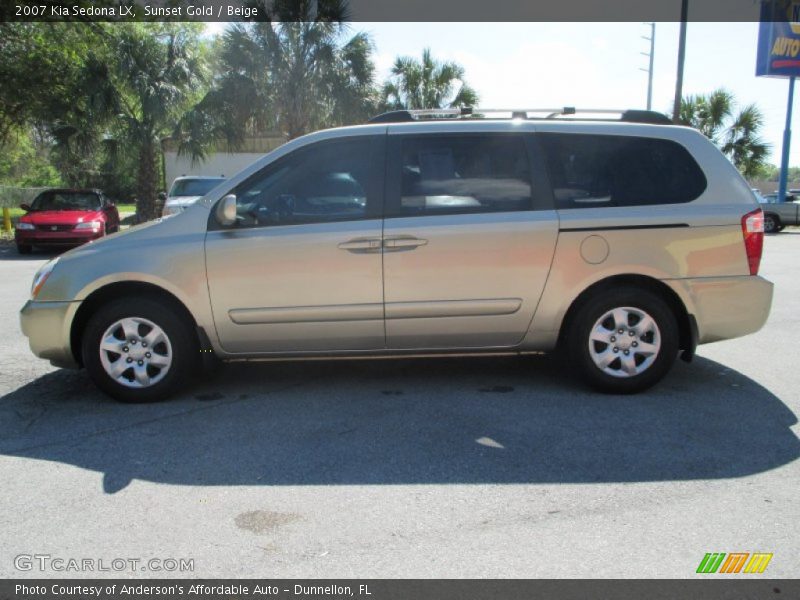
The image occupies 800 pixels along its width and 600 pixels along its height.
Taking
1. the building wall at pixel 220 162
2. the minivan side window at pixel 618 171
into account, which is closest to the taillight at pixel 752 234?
the minivan side window at pixel 618 171

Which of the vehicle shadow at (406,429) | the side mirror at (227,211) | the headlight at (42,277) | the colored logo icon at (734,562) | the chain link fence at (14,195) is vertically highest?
the side mirror at (227,211)

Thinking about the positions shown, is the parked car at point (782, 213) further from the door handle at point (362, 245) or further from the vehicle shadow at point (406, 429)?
the door handle at point (362, 245)

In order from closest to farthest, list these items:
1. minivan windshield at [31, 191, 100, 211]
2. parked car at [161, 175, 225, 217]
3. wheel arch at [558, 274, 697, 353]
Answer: wheel arch at [558, 274, 697, 353] → minivan windshield at [31, 191, 100, 211] → parked car at [161, 175, 225, 217]

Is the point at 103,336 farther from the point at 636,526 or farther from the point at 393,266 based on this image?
the point at 636,526

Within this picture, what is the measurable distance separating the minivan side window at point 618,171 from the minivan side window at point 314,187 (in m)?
1.31

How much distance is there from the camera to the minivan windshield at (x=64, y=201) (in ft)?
55.9

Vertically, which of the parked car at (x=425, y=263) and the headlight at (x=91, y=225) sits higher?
the parked car at (x=425, y=263)

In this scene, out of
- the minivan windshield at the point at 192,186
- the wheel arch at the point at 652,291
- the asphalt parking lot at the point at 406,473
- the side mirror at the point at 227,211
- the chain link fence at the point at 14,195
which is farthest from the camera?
the chain link fence at the point at 14,195

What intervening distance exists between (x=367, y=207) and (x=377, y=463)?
1861 millimetres

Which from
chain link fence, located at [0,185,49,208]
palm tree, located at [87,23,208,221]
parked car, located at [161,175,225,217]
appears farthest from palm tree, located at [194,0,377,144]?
chain link fence, located at [0,185,49,208]

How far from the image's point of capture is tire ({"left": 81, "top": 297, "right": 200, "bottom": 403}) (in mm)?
4855

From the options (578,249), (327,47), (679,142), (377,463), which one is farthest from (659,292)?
(327,47)

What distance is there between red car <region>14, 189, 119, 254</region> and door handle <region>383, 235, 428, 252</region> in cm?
1353

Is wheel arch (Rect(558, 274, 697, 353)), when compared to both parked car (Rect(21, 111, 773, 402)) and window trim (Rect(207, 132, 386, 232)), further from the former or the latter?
window trim (Rect(207, 132, 386, 232))
